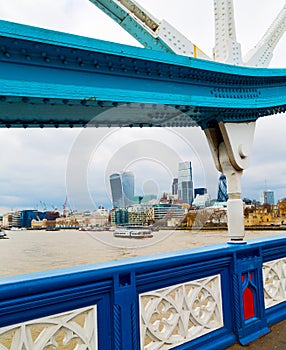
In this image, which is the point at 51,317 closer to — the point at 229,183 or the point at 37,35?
the point at 37,35

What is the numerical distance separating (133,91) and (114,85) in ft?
0.44

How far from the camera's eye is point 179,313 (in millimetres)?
2043

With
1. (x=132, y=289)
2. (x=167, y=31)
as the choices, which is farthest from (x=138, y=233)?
(x=132, y=289)

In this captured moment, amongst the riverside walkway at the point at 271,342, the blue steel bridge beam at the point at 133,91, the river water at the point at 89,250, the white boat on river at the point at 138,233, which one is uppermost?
the blue steel bridge beam at the point at 133,91

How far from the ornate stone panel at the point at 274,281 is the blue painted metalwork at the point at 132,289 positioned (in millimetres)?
117

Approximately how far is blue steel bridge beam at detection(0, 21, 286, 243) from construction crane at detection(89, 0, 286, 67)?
34cm

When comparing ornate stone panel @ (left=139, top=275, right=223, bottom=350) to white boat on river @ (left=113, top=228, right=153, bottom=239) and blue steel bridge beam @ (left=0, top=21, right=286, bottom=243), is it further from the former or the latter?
white boat on river @ (left=113, top=228, right=153, bottom=239)

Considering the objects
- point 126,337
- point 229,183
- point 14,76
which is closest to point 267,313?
point 229,183

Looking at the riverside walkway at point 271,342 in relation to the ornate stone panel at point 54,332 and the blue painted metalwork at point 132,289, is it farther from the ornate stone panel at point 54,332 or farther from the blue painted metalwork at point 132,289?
the ornate stone panel at point 54,332

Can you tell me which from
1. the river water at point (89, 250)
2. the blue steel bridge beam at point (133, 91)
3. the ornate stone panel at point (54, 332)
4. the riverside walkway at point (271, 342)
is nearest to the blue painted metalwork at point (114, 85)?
the blue steel bridge beam at point (133, 91)

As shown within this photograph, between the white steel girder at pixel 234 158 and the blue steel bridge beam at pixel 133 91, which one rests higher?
the blue steel bridge beam at pixel 133 91

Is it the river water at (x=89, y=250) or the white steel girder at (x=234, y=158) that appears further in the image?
the river water at (x=89, y=250)

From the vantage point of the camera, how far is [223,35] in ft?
9.28

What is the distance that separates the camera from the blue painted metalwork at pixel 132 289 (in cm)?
148
